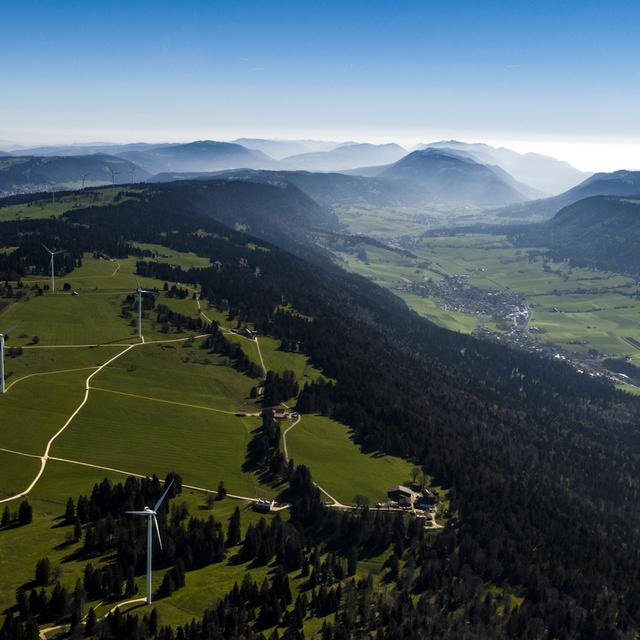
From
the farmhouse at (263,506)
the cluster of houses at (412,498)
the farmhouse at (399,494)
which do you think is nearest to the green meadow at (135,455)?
the farmhouse at (263,506)

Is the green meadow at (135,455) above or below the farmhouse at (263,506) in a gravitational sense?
above

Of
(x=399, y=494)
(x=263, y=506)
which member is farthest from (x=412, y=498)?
(x=263, y=506)

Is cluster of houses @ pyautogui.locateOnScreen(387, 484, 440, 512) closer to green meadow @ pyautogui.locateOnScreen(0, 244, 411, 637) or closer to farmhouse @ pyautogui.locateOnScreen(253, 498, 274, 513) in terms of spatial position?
green meadow @ pyautogui.locateOnScreen(0, 244, 411, 637)

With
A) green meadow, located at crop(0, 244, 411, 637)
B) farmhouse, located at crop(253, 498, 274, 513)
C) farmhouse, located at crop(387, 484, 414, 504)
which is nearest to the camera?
green meadow, located at crop(0, 244, 411, 637)

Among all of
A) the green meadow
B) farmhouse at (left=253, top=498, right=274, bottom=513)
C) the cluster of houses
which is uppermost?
the green meadow

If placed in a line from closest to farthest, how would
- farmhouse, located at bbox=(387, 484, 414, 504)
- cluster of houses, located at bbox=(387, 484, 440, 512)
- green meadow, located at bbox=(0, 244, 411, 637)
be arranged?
green meadow, located at bbox=(0, 244, 411, 637) < cluster of houses, located at bbox=(387, 484, 440, 512) < farmhouse, located at bbox=(387, 484, 414, 504)

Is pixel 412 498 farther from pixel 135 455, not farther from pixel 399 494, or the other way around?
pixel 135 455

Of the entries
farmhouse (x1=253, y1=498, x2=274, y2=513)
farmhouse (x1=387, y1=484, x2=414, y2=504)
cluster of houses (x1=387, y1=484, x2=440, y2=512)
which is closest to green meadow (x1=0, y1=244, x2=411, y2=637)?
farmhouse (x1=253, y1=498, x2=274, y2=513)

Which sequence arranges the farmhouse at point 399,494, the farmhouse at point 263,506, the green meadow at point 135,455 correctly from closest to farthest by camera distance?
the green meadow at point 135,455
the farmhouse at point 263,506
the farmhouse at point 399,494

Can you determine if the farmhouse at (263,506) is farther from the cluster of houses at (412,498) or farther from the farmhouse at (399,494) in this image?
the farmhouse at (399,494)
